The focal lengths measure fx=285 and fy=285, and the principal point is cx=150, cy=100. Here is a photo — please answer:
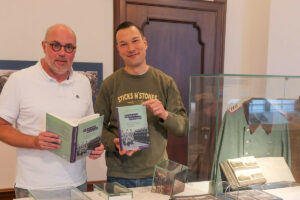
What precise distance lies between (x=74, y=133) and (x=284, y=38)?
10.1 feet

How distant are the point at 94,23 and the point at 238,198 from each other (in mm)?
2498

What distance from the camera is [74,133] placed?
1.43 meters

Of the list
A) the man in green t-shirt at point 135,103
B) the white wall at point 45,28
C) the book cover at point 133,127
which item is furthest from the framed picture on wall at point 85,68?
the book cover at point 133,127

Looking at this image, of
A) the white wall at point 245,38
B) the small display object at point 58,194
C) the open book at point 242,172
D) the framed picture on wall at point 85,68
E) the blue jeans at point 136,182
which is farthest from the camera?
the white wall at point 245,38

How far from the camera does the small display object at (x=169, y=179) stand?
154cm

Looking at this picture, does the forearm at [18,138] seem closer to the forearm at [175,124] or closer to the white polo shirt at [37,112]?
the white polo shirt at [37,112]

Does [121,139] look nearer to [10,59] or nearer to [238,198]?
[238,198]

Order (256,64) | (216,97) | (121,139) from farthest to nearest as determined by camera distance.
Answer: (256,64), (121,139), (216,97)

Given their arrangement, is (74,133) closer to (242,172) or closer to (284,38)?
(242,172)

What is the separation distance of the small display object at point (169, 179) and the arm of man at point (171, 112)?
278 mm

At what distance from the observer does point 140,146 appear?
1.74 m

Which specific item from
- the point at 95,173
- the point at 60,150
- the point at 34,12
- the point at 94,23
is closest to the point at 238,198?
the point at 60,150

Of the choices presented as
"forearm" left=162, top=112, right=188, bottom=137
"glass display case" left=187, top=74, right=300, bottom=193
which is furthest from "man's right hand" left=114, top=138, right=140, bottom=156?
"glass display case" left=187, top=74, right=300, bottom=193

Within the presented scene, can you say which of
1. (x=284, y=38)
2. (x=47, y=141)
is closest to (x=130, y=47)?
(x=47, y=141)
